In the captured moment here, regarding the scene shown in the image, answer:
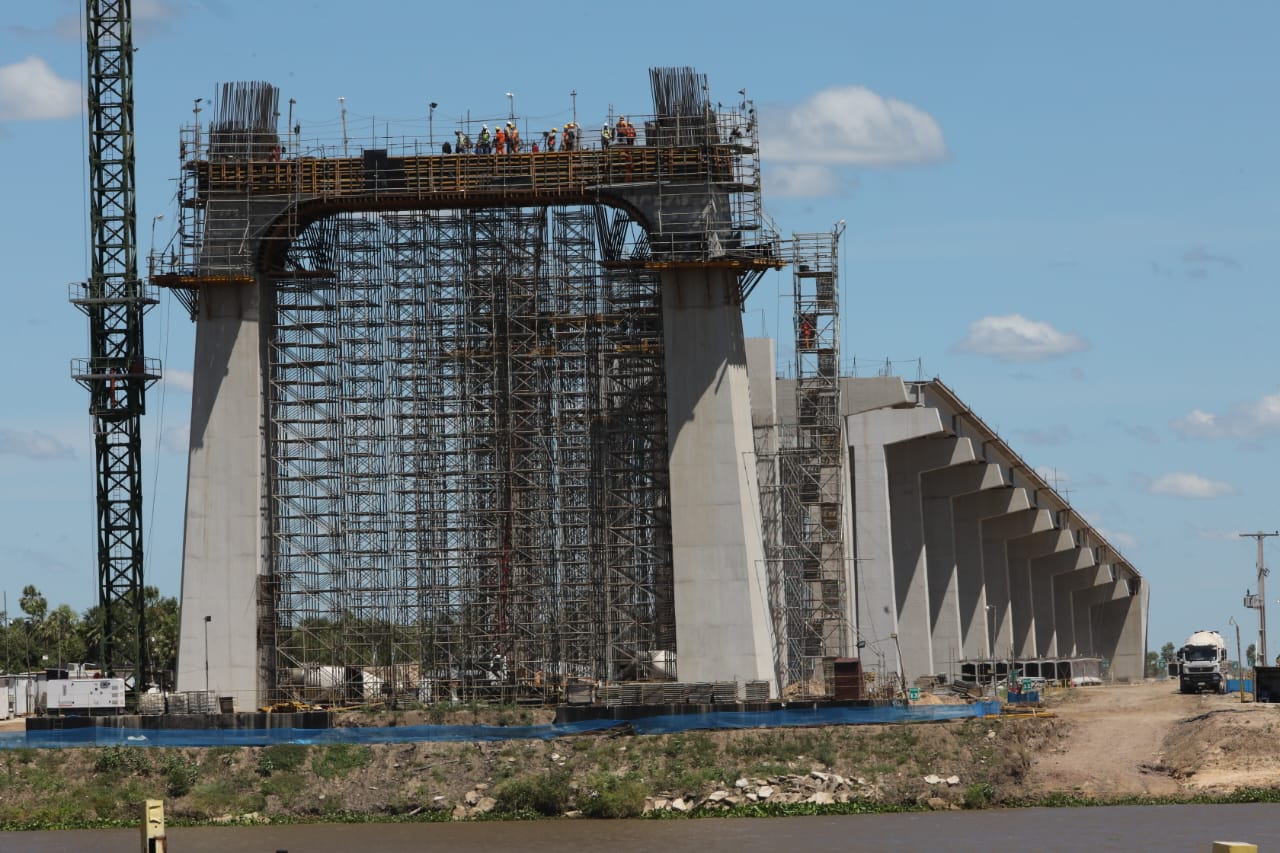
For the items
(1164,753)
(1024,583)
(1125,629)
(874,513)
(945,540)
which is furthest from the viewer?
(1125,629)

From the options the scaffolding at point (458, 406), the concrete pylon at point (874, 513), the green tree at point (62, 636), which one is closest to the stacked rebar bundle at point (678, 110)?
the scaffolding at point (458, 406)

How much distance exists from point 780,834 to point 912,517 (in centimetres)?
4814

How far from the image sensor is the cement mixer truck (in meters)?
99.2

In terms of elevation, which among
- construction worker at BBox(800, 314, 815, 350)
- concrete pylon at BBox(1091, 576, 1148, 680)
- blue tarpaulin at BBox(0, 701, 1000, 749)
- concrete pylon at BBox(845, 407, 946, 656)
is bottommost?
blue tarpaulin at BBox(0, 701, 1000, 749)

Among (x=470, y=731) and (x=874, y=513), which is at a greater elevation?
(x=874, y=513)

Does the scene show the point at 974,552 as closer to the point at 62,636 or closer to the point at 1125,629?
the point at 1125,629

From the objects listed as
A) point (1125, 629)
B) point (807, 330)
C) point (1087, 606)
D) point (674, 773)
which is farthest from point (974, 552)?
point (674, 773)

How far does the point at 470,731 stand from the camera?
80.1m

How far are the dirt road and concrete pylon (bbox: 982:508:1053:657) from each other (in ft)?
153

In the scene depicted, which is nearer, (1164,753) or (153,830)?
(153,830)

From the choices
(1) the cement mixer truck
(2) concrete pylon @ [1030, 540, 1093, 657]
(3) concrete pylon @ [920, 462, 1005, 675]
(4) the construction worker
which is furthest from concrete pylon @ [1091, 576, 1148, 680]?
(4) the construction worker

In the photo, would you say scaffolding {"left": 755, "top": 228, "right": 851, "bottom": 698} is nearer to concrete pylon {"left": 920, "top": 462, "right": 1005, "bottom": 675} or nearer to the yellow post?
concrete pylon {"left": 920, "top": 462, "right": 1005, "bottom": 675}

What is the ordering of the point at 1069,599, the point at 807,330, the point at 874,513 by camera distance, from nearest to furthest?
the point at 807,330 < the point at 874,513 < the point at 1069,599

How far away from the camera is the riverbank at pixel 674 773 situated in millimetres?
73125
